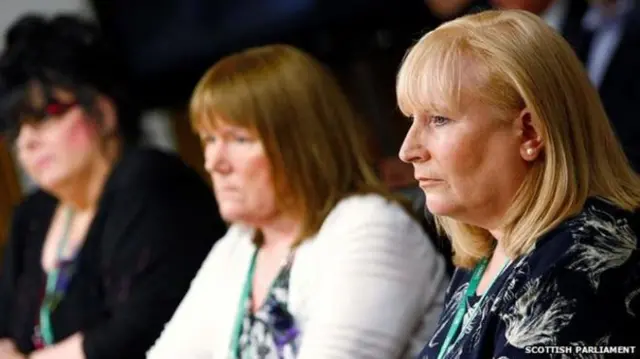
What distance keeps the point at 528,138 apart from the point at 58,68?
53.5 inches

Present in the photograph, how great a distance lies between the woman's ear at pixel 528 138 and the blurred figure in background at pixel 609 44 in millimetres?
887

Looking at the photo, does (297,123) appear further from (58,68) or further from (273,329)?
(58,68)

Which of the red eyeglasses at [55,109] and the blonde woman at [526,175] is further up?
the blonde woman at [526,175]

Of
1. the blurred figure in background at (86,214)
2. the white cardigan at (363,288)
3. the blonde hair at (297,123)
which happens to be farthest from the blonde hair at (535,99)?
the blurred figure in background at (86,214)

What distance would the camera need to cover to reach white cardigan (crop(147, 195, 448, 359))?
1630 mm

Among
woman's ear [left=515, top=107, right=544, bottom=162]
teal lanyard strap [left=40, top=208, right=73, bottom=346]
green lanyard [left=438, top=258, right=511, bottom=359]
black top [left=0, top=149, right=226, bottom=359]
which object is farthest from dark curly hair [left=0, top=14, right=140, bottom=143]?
woman's ear [left=515, top=107, right=544, bottom=162]

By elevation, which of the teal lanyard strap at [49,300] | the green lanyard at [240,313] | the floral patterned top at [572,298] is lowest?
the teal lanyard strap at [49,300]

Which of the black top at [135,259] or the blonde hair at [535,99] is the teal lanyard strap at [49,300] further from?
the blonde hair at [535,99]

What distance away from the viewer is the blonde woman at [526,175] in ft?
3.91

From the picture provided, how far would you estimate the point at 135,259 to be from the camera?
85.4 inches

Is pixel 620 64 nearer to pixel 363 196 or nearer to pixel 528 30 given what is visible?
pixel 363 196

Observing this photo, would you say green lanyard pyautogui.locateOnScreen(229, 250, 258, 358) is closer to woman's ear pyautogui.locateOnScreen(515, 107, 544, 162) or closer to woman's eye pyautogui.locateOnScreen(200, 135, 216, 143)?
woman's eye pyautogui.locateOnScreen(200, 135, 216, 143)

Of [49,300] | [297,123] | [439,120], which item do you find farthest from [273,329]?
[49,300]

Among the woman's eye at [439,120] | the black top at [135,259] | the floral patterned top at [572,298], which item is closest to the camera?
the floral patterned top at [572,298]
